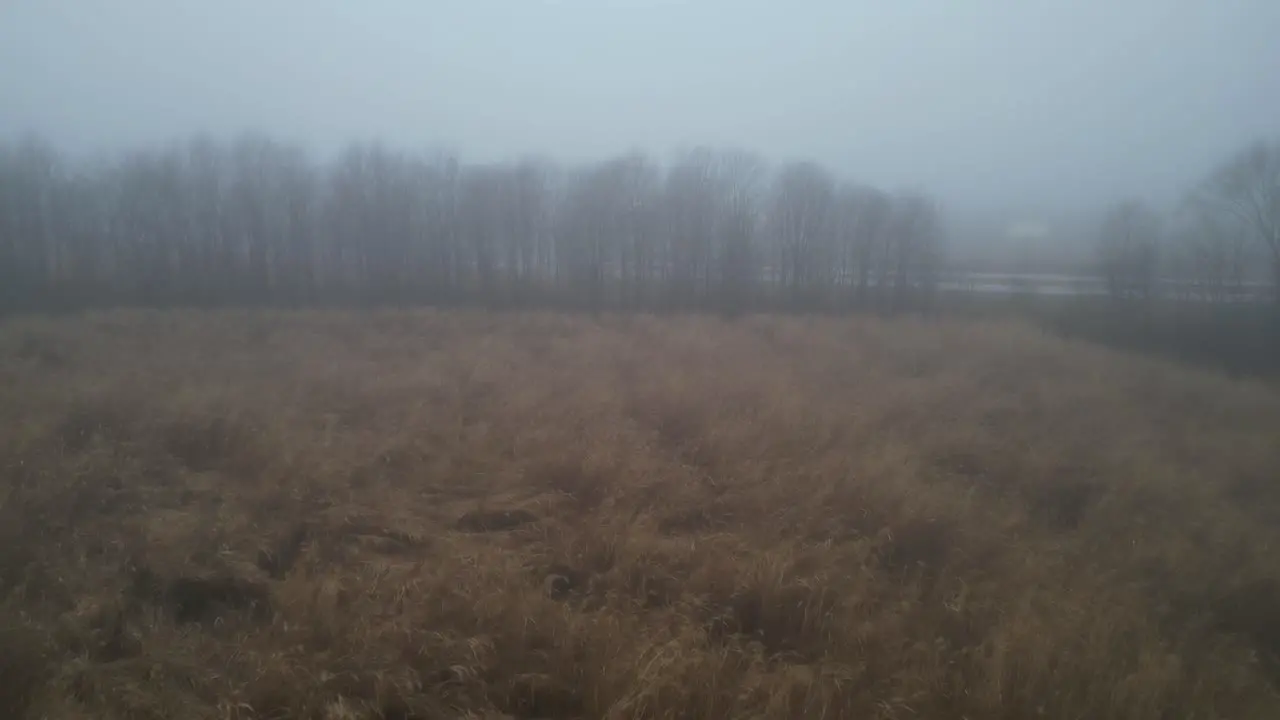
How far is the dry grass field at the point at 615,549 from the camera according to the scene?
3.40 m

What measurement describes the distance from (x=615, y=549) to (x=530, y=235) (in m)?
18.9

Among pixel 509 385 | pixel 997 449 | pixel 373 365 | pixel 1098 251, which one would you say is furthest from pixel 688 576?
pixel 1098 251

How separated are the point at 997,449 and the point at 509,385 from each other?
19.3 feet

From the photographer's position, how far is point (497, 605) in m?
3.87

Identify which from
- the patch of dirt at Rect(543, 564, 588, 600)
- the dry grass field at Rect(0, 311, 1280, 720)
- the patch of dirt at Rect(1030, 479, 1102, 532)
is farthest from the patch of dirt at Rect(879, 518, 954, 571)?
the patch of dirt at Rect(543, 564, 588, 600)

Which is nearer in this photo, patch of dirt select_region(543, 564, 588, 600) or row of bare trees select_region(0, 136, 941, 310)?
patch of dirt select_region(543, 564, 588, 600)

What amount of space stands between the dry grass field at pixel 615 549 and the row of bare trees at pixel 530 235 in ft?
39.9

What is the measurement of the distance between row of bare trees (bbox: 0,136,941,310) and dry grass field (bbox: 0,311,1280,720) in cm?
1216

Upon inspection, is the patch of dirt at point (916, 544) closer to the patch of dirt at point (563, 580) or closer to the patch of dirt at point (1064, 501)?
the patch of dirt at point (1064, 501)

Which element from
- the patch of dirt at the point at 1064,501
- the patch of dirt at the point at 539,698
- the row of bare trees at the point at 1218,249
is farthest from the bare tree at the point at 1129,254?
the patch of dirt at the point at 539,698

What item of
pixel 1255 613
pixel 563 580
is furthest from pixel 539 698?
pixel 1255 613

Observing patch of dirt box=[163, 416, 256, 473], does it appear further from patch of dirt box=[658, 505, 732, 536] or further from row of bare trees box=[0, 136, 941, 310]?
row of bare trees box=[0, 136, 941, 310]

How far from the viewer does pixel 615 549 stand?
475 cm

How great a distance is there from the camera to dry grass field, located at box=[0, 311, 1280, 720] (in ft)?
11.2
